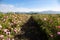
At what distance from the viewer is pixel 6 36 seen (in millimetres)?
8555

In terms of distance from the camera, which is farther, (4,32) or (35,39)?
(35,39)

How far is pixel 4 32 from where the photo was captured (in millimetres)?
8531

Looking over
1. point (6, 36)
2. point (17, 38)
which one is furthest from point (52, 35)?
point (17, 38)

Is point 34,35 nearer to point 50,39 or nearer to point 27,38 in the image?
point 27,38

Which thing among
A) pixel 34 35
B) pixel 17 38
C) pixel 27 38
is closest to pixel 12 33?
pixel 17 38

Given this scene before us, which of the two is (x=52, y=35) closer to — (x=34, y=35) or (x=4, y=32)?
(x=4, y=32)

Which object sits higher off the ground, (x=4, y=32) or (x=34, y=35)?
(x=4, y=32)

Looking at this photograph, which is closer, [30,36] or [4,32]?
[4,32]

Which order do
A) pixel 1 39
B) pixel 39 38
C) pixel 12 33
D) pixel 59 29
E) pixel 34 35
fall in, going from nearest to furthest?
pixel 1 39 → pixel 59 29 → pixel 12 33 → pixel 39 38 → pixel 34 35

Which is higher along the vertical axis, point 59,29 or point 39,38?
point 59,29

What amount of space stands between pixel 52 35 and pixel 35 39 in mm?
2538

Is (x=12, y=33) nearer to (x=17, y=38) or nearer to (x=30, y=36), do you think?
(x=17, y=38)

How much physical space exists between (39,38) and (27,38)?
0.64 m

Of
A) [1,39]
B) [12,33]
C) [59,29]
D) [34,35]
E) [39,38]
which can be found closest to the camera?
[1,39]
